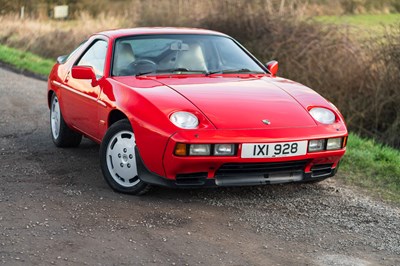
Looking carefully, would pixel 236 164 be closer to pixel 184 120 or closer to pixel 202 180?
pixel 202 180

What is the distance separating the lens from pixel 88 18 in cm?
2652

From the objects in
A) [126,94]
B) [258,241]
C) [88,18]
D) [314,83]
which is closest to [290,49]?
[314,83]

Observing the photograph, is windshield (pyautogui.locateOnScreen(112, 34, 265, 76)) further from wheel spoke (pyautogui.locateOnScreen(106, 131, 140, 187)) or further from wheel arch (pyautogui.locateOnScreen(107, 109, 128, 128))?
wheel spoke (pyautogui.locateOnScreen(106, 131, 140, 187))

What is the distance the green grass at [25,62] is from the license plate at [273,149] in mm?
11757

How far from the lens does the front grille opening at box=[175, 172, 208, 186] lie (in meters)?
5.87

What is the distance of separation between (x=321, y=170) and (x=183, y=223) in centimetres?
146

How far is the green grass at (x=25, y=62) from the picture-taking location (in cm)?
1769

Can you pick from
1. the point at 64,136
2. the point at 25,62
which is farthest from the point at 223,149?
the point at 25,62

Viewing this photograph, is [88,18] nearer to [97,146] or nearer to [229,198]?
[97,146]

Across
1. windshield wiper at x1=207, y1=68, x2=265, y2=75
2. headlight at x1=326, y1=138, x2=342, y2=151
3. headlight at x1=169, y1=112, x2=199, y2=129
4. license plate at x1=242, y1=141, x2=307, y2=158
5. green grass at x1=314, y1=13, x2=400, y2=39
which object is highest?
windshield wiper at x1=207, y1=68, x2=265, y2=75

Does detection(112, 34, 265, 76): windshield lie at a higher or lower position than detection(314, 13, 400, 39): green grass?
higher

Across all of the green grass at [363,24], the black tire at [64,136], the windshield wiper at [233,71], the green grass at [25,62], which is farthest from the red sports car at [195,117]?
the green grass at [25,62]

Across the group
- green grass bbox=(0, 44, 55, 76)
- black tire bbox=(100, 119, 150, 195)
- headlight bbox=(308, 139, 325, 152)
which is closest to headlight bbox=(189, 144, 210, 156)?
black tire bbox=(100, 119, 150, 195)

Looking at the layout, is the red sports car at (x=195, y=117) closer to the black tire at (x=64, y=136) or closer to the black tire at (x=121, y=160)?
the black tire at (x=121, y=160)
